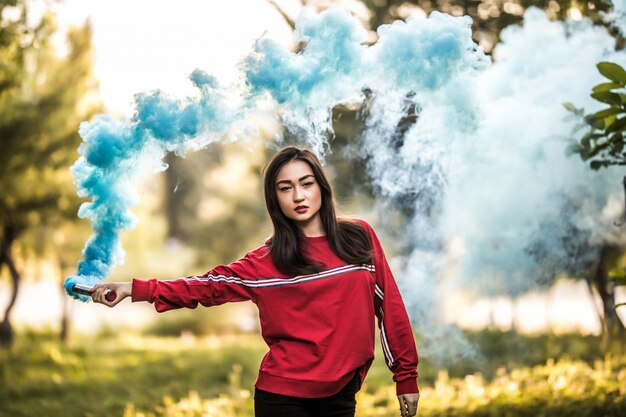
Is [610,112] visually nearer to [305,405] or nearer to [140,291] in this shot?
[305,405]

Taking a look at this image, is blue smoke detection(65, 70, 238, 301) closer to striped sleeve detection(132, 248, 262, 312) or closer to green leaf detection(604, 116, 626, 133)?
striped sleeve detection(132, 248, 262, 312)

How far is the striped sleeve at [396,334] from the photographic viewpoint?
303 cm

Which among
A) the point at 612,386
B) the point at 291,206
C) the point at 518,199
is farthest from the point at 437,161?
the point at 291,206

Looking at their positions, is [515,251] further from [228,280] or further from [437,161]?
[228,280]

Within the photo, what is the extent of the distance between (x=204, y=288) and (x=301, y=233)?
457 mm

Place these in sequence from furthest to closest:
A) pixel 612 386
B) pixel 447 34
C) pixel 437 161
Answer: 1. pixel 612 386
2. pixel 437 161
3. pixel 447 34

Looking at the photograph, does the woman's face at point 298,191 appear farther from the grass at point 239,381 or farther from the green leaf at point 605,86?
the grass at point 239,381

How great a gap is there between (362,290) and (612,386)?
3793mm

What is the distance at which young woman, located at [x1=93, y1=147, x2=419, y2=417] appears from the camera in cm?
289

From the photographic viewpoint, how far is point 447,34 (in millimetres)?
3861

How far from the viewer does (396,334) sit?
304cm

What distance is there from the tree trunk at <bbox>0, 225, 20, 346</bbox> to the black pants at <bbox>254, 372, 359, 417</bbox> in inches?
405

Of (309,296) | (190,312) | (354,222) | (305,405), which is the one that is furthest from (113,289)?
(190,312)

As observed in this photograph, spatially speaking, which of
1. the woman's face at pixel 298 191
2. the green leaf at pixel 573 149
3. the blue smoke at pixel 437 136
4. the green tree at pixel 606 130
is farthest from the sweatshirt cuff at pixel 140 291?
the green leaf at pixel 573 149
